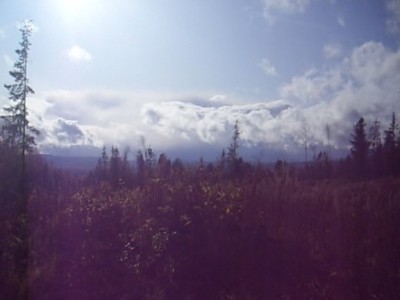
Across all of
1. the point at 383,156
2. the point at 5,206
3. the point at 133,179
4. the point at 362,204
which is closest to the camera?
the point at 362,204

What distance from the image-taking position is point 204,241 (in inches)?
320

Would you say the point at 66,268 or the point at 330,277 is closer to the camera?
the point at 330,277

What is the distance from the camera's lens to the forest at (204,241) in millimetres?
6867

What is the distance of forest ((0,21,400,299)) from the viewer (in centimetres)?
687

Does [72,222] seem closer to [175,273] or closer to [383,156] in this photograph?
[175,273]

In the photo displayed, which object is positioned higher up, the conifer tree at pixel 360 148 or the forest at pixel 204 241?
the conifer tree at pixel 360 148

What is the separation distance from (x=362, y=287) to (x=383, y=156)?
50282 mm

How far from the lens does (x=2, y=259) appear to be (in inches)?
301

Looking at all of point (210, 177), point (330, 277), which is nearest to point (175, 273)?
point (330, 277)

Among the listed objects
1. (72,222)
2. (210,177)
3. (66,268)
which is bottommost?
(66,268)

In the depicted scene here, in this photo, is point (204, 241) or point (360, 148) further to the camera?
point (360, 148)

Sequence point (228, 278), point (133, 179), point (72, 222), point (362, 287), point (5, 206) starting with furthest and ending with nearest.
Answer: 1. point (133, 179)
2. point (5, 206)
3. point (72, 222)
4. point (228, 278)
5. point (362, 287)

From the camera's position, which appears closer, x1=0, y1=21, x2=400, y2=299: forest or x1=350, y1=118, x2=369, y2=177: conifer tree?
x1=0, y1=21, x2=400, y2=299: forest

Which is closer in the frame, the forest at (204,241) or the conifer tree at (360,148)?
the forest at (204,241)
